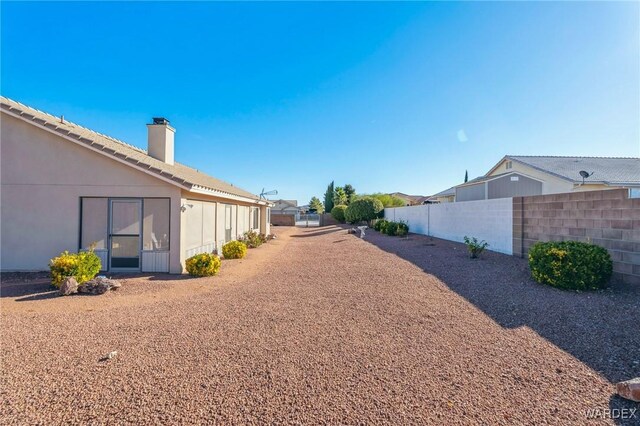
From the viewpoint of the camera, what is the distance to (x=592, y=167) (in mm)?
18672

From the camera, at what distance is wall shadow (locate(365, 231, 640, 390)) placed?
11.6ft

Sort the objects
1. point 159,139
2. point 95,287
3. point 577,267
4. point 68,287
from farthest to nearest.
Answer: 1. point 159,139
2. point 95,287
3. point 68,287
4. point 577,267

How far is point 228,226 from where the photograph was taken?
13.3 m

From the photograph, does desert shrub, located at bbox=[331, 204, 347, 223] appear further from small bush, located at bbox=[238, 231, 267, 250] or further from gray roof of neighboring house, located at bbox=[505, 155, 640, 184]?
small bush, located at bbox=[238, 231, 267, 250]

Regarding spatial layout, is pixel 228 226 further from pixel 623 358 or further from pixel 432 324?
pixel 623 358

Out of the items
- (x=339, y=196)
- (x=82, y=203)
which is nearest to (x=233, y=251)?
(x=82, y=203)

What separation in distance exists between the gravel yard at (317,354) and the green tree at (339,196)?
1530 inches

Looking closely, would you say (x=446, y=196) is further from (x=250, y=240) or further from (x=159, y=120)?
(x=159, y=120)

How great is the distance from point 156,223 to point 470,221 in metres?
13.2

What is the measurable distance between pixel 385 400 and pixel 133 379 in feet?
8.56

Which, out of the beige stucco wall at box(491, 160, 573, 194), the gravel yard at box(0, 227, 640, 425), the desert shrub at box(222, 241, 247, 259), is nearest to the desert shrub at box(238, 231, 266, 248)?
the desert shrub at box(222, 241, 247, 259)

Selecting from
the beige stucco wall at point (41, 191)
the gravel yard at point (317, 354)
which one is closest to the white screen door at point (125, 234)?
the beige stucco wall at point (41, 191)

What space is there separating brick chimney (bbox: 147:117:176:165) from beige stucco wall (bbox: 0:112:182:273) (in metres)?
3.74

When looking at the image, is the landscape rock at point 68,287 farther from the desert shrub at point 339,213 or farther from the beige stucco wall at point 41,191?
the desert shrub at point 339,213
